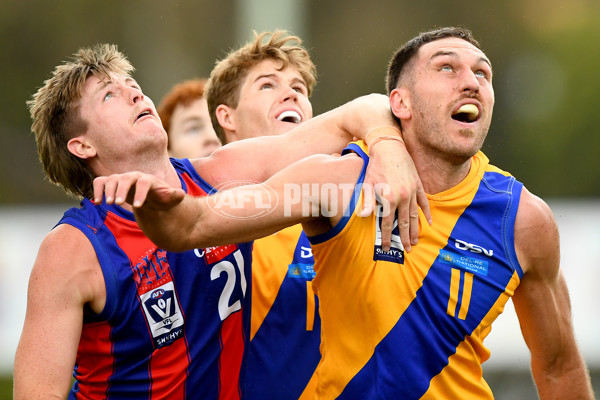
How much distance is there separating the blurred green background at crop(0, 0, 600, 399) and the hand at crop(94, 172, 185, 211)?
8.03 m

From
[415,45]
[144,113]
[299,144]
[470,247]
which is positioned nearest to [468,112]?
[415,45]

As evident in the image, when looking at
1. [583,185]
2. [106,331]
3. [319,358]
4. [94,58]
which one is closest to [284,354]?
[319,358]

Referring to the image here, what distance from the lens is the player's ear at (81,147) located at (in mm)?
4184

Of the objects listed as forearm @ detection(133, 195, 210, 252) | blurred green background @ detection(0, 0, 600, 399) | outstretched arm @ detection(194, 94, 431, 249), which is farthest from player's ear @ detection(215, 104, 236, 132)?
blurred green background @ detection(0, 0, 600, 399)

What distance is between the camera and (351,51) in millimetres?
14406

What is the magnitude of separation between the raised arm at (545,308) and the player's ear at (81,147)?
6.35 ft

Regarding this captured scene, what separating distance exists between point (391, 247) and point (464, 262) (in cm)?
34

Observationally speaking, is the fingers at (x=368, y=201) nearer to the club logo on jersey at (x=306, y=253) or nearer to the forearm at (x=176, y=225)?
the forearm at (x=176, y=225)

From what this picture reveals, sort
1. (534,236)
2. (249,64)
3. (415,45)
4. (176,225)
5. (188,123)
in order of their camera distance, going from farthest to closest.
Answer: (188,123)
(249,64)
(415,45)
(534,236)
(176,225)

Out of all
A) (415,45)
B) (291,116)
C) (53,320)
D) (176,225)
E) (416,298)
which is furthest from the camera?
(291,116)

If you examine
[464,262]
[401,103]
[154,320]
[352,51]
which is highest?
[352,51]

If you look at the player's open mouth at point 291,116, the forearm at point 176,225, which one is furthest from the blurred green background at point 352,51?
the forearm at point 176,225

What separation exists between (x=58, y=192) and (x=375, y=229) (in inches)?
399

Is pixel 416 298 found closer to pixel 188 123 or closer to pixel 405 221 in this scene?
pixel 405 221
